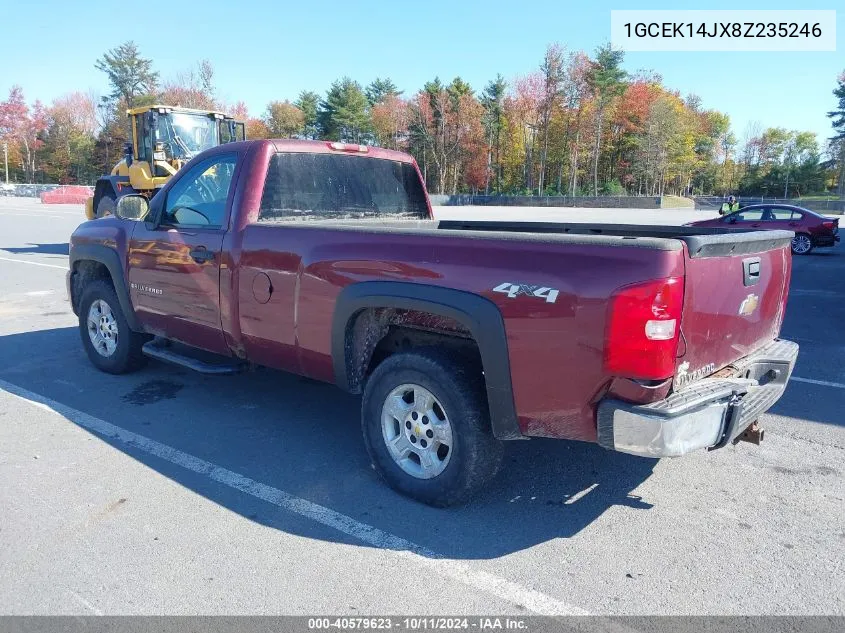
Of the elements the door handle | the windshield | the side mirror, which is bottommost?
the door handle

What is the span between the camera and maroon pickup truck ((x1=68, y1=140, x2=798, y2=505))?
9.21ft

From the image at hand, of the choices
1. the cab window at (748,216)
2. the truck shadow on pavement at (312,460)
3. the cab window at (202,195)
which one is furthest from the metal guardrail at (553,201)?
the cab window at (202,195)

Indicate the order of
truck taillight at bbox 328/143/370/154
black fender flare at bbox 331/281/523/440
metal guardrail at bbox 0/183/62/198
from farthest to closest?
metal guardrail at bbox 0/183/62/198 → truck taillight at bbox 328/143/370/154 → black fender flare at bbox 331/281/523/440

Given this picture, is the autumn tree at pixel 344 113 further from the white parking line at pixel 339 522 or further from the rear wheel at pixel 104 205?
the white parking line at pixel 339 522

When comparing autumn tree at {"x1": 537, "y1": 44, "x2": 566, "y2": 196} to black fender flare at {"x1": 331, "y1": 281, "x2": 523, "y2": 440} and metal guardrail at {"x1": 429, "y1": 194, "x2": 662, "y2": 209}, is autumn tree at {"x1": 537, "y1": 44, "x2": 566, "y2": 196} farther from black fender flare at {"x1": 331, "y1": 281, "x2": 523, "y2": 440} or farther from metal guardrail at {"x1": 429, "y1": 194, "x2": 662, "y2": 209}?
black fender flare at {"x1": 331, "y1": 281, "x2": 523, "y2": 440}

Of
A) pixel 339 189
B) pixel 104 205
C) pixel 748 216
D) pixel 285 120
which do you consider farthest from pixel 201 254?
pixel 285 120

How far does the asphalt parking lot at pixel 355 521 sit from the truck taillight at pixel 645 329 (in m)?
0.98

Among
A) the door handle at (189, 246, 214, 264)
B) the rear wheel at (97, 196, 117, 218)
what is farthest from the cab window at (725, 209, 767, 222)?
the door handle at (189, 246, 214, 264)

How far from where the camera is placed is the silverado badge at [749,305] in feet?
11.1

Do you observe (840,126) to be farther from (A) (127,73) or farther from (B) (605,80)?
(A) (127,73)

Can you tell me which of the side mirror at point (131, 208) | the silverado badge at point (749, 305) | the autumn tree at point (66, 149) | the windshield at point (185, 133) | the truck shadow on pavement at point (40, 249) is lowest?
the truck shadow on pavement at point (40, 249)

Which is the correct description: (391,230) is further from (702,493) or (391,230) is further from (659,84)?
(659,84)

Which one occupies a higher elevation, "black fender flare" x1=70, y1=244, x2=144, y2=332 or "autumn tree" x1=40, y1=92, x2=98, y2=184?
"autumn tree" x1=40, y1=92, x2=98, y2=184

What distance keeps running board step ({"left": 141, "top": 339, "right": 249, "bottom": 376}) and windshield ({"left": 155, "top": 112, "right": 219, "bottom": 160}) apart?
34.1ft
